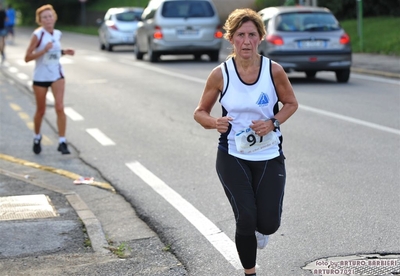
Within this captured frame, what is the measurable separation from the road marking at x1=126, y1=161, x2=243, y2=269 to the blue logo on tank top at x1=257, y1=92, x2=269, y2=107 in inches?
47.5

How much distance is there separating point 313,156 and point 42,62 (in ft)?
11.0

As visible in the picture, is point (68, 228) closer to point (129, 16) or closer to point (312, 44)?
point (312, 44)

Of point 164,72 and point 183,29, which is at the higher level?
point 183,29

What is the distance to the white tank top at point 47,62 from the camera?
Result: 34.3 ft

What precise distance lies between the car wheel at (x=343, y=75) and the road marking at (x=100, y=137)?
7.31 meters

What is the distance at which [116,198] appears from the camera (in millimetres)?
8094

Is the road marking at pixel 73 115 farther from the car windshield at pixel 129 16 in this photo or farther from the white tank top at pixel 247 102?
the car windshield at pixel 129 16

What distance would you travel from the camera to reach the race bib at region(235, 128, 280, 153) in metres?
4.93

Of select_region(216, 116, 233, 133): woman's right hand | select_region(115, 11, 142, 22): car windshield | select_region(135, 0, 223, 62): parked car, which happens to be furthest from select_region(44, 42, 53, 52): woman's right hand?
select_region(115, 11, 142, 22): car windshield

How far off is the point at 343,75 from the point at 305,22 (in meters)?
1.35

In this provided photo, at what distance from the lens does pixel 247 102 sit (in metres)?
4.95

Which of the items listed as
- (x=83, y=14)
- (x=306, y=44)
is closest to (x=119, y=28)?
(x=306, y=44)

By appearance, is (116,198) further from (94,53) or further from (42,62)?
(94,53)

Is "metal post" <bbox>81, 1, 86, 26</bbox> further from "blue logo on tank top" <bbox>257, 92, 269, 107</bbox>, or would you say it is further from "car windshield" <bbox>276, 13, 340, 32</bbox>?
"blue logo on tank top" <bbox>257, 92, 269, 107</bbox>
